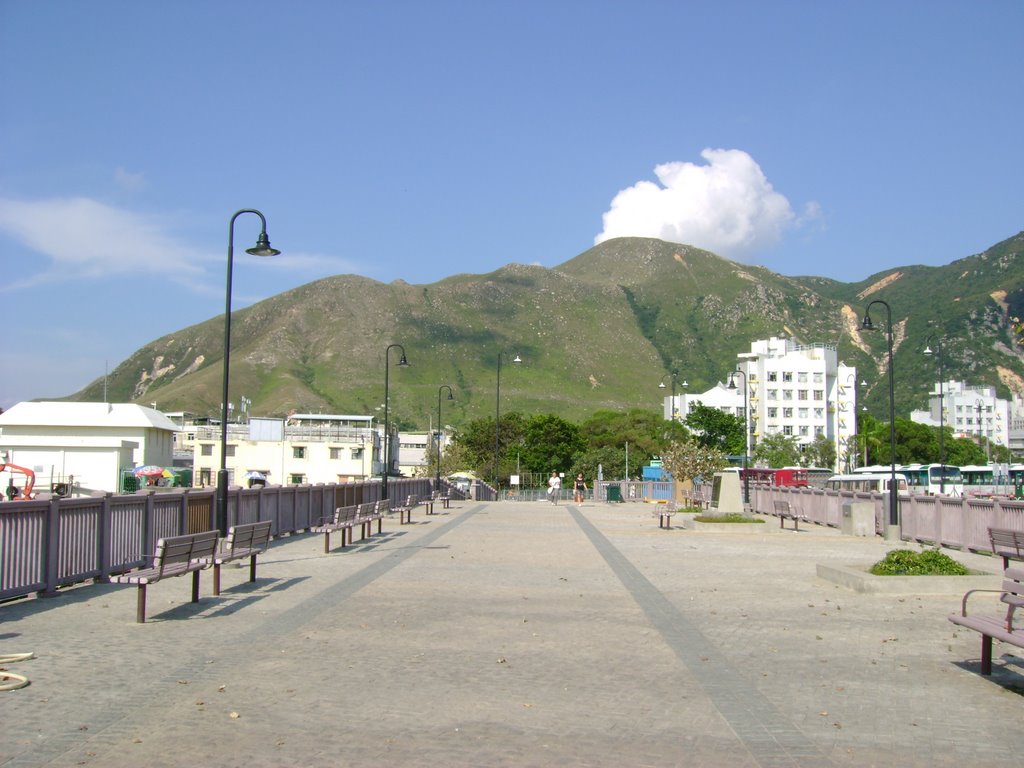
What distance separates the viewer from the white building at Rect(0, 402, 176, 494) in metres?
60.4

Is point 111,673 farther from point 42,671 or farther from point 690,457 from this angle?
point 690,457

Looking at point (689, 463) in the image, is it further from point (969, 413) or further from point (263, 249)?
point (969, 413)

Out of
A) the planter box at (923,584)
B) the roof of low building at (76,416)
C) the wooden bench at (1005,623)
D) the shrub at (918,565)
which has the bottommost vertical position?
the planter box at (923,584)

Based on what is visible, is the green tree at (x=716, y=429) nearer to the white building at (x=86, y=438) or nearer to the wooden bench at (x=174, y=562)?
the white building at (x=86, y=438)

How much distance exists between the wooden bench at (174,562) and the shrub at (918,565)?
349 inches

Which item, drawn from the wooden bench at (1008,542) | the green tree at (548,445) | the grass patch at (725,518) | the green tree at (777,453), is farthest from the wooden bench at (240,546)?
the green tree at (548,445)

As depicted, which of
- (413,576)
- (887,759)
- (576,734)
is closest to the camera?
(887,759)

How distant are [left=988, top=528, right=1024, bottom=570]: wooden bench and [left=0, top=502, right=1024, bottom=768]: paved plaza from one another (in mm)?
1382

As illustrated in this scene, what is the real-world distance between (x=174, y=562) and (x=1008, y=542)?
36.1ft

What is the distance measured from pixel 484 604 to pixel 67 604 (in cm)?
484

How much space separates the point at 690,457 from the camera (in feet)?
156

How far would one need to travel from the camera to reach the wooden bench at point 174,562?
33.4 ft

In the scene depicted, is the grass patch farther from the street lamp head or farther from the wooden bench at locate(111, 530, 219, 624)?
the wooden bench at locate(111, 530, 219, 624)

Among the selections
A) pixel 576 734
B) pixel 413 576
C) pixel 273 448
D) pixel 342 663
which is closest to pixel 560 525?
pixel 413 576
